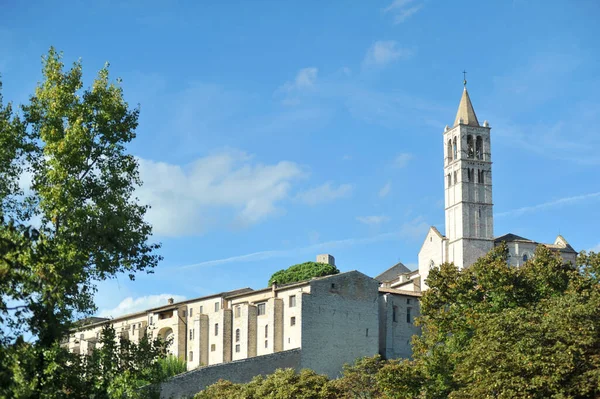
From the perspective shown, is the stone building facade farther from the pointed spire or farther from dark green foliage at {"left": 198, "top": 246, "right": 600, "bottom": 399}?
the pointed spire

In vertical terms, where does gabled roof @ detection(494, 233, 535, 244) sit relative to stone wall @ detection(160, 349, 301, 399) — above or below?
above

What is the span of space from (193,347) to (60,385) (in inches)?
2255

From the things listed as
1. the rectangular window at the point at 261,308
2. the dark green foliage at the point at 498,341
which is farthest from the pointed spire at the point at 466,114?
the dark green foliage at the point at 498,341

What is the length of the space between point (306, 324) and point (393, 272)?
3406cm

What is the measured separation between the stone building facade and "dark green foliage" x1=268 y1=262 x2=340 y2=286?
13715mm

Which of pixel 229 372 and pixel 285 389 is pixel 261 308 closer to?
pixel 229 372

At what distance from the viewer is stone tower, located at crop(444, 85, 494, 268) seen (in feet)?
303

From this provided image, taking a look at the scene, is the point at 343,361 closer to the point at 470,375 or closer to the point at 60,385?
the point at 470,375

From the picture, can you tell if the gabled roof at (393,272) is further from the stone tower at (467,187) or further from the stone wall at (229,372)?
the stone wall at (229,372)

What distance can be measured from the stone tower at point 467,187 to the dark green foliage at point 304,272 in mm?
12359

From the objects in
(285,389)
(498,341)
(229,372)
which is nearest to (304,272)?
(229,372)

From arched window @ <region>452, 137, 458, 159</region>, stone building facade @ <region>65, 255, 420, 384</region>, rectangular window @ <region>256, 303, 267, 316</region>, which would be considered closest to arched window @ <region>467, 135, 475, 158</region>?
arched window @ <region>452, 137, 458, 159</region>

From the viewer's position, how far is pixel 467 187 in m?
96.5

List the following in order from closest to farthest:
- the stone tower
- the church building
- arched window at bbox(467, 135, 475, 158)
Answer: the church building, the stone tower, arched window at bbox(467, 135, 475, 158)
